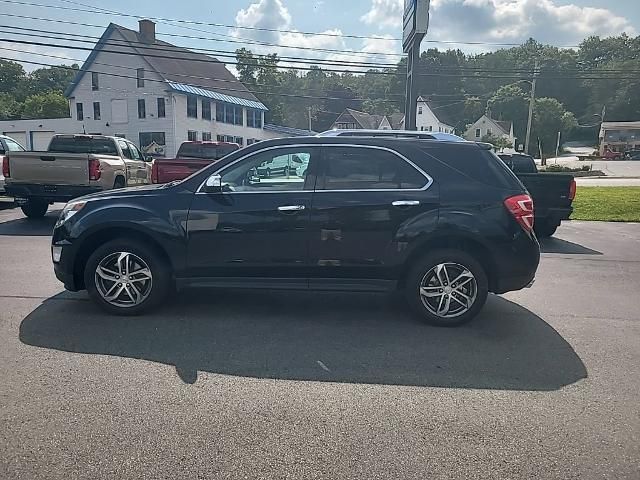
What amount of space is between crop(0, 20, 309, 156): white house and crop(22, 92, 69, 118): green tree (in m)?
14.7

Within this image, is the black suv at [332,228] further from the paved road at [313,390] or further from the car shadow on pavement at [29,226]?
the car shadow on pavement at [29,226]

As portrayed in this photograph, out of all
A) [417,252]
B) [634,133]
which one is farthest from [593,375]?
[634,133]

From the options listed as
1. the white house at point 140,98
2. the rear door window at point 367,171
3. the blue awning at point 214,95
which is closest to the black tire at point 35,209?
the rear door window at point 367,171

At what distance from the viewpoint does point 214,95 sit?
42.7 metres

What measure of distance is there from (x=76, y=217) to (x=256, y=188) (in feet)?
6.02

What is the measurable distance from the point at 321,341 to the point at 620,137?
269 feet

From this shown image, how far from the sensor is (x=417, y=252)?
4957 millimetres

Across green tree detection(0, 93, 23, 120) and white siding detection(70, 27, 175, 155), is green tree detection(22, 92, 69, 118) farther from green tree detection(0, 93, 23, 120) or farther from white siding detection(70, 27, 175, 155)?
white siding detection(70, 27, 175, 155)

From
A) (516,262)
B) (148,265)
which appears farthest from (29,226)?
(516,262)

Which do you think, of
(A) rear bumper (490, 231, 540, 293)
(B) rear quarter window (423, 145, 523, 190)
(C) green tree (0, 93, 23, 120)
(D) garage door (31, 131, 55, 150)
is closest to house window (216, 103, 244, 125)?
(D) garage door (31, 131, 55, 150)

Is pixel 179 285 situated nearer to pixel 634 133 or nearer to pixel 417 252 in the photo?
pixel 417 252

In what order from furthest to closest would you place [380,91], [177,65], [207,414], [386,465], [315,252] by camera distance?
[380,91]
[177,65]
[315,252]
[207,414]
[386,465]

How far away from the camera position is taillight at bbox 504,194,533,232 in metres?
4.88

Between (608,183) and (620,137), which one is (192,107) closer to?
(608,183)
